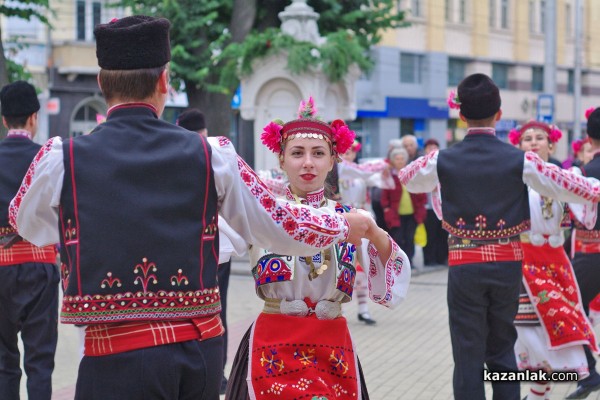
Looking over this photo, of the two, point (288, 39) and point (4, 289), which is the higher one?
point (288, 39)

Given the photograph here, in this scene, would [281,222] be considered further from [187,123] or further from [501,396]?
[187,123]

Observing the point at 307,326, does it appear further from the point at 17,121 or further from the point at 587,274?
the point at 587,274

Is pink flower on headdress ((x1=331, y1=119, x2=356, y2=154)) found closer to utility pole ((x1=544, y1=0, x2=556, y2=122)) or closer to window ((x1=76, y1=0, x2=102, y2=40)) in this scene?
utility pole ((x1=544, y1=0, x2=556, y2=122))

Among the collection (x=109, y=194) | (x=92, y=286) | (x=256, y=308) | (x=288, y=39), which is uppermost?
(x=288, y=39)

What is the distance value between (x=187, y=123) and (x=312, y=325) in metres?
3.67

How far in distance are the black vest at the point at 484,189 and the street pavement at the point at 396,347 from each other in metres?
1.85

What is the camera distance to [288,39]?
48.8ft

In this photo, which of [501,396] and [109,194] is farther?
[501,396]

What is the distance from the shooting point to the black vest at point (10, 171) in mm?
6039

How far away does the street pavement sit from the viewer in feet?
25.1

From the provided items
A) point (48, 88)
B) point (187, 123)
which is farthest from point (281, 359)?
point (48, 88)

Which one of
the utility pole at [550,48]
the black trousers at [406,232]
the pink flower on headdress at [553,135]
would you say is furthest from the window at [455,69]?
the pink flower on headdress at [553,135]

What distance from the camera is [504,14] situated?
46.3m

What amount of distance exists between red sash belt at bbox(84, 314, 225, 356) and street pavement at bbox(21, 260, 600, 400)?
441 centimetres
